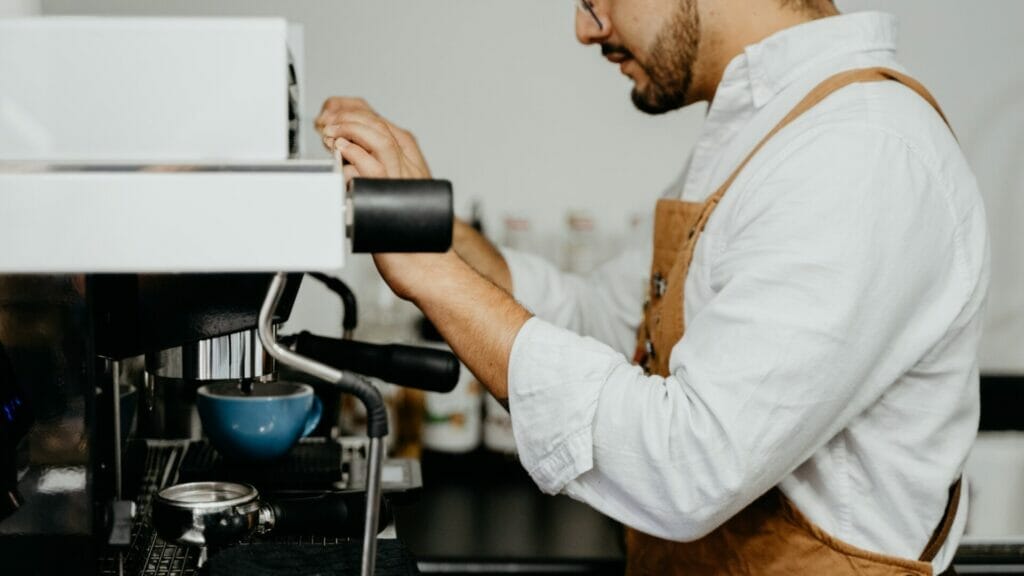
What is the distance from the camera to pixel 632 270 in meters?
1.40

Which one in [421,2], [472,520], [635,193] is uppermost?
[421,2]

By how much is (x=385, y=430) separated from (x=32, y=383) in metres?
0.29

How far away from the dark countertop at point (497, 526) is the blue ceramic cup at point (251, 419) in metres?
0.21

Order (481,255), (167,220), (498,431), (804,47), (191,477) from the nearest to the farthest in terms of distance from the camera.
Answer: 1. (167,220)
2. (191,477)
3. (804,47)
4. (481,255)
5. (498,431)

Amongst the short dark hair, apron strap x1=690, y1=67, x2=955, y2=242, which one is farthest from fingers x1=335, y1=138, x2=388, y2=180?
the short dark hair

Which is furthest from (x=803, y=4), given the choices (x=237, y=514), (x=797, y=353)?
(x=237, y=514)

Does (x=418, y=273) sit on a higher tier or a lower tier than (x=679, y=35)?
lower

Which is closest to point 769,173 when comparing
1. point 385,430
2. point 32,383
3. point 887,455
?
point 887,455

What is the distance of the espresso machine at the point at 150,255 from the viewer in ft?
1.69

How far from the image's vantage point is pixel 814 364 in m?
0.80

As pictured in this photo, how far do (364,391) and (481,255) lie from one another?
825 millimetres

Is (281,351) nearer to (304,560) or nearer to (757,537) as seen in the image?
(304,560)

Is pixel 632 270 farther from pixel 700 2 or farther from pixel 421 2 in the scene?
pixel 421 2

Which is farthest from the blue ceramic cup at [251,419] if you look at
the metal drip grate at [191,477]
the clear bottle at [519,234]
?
the clear bottle at [519,234]
